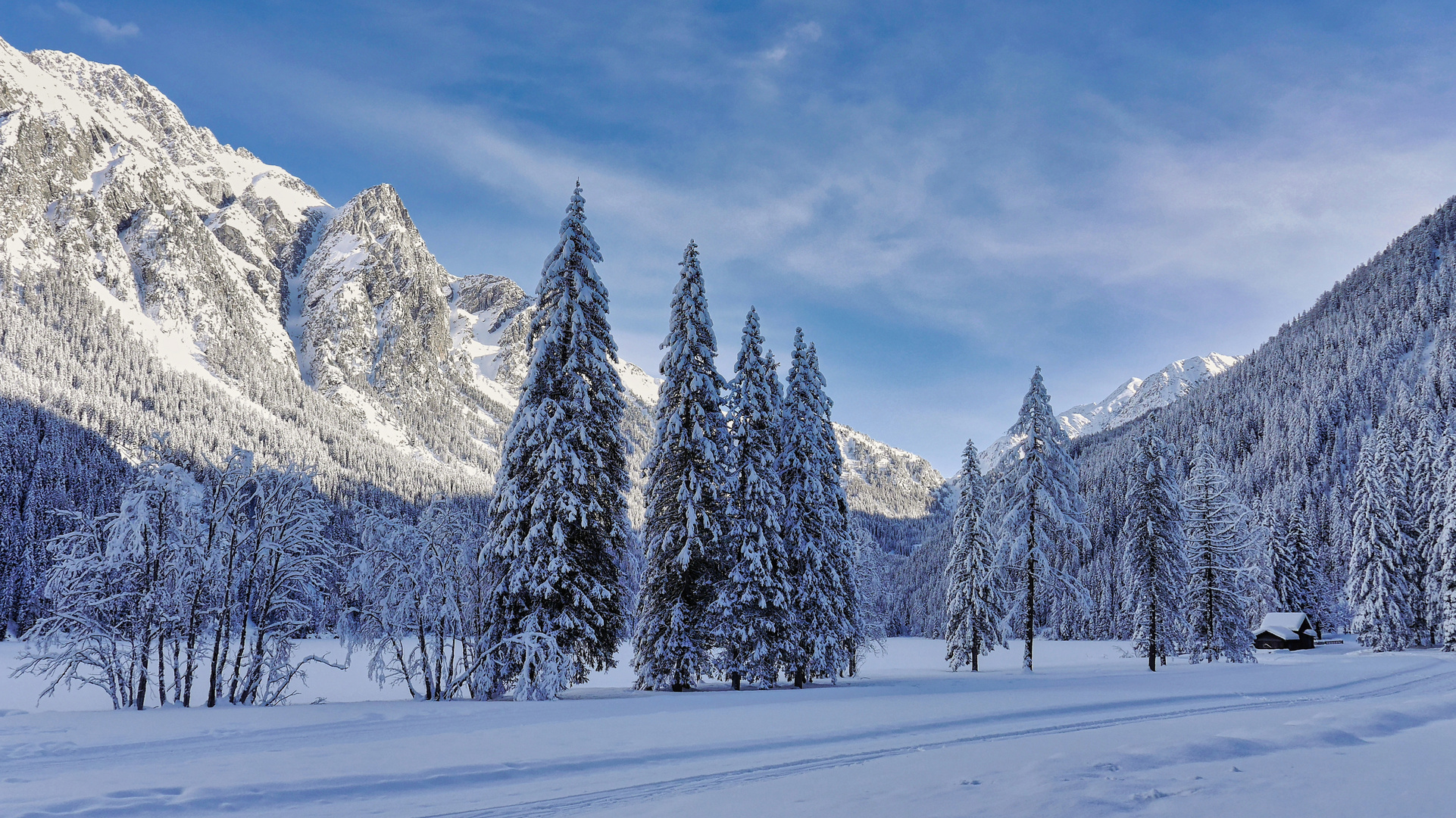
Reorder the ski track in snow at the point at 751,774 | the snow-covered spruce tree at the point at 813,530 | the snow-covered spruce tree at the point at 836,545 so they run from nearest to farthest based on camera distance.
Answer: the ski track in snow at the point at 751,774
the snow-covered spruce tree at the point at 813,530
the snow-covered spruce tree at the point at 836,545

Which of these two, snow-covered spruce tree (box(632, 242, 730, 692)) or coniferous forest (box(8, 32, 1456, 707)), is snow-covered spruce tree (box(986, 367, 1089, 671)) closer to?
coniferous forest (box(8, 32, 1456, 707))

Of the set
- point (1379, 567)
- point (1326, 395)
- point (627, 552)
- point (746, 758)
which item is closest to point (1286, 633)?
point (1379, 567)

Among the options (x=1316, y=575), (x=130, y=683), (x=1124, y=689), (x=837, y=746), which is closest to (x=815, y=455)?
(x=1124, y=689)

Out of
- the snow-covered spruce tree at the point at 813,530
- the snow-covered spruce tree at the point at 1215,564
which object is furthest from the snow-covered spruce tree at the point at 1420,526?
the snow-covered spruce tree at the point at 813,530

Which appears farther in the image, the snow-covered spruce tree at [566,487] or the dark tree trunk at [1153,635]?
the dark tree trunk at [1153,635]

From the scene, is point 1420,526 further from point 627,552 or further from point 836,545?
point 627,552

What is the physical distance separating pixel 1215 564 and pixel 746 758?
131 ft

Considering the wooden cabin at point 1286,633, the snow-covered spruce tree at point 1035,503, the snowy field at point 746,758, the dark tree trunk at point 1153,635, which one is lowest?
the wooden cabin at point 1286,633

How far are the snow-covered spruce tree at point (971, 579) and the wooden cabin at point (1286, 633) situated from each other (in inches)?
1260

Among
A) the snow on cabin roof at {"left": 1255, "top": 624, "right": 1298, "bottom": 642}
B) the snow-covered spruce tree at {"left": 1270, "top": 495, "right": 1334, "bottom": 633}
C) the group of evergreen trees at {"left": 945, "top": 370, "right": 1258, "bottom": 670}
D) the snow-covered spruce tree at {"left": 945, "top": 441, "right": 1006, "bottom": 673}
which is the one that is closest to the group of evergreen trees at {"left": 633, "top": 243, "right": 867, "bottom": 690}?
the group of evergreen trees at {"left": 945, "top": 370, "right": 1258, "bottom": 670}

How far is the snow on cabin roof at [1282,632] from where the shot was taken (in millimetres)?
54531

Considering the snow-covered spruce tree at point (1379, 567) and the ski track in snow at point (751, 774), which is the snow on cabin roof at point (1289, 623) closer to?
the snow-covered spruce tree at point (1379, 567)

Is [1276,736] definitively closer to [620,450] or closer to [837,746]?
[837,746]

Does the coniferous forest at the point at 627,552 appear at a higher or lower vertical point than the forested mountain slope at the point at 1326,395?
lower
